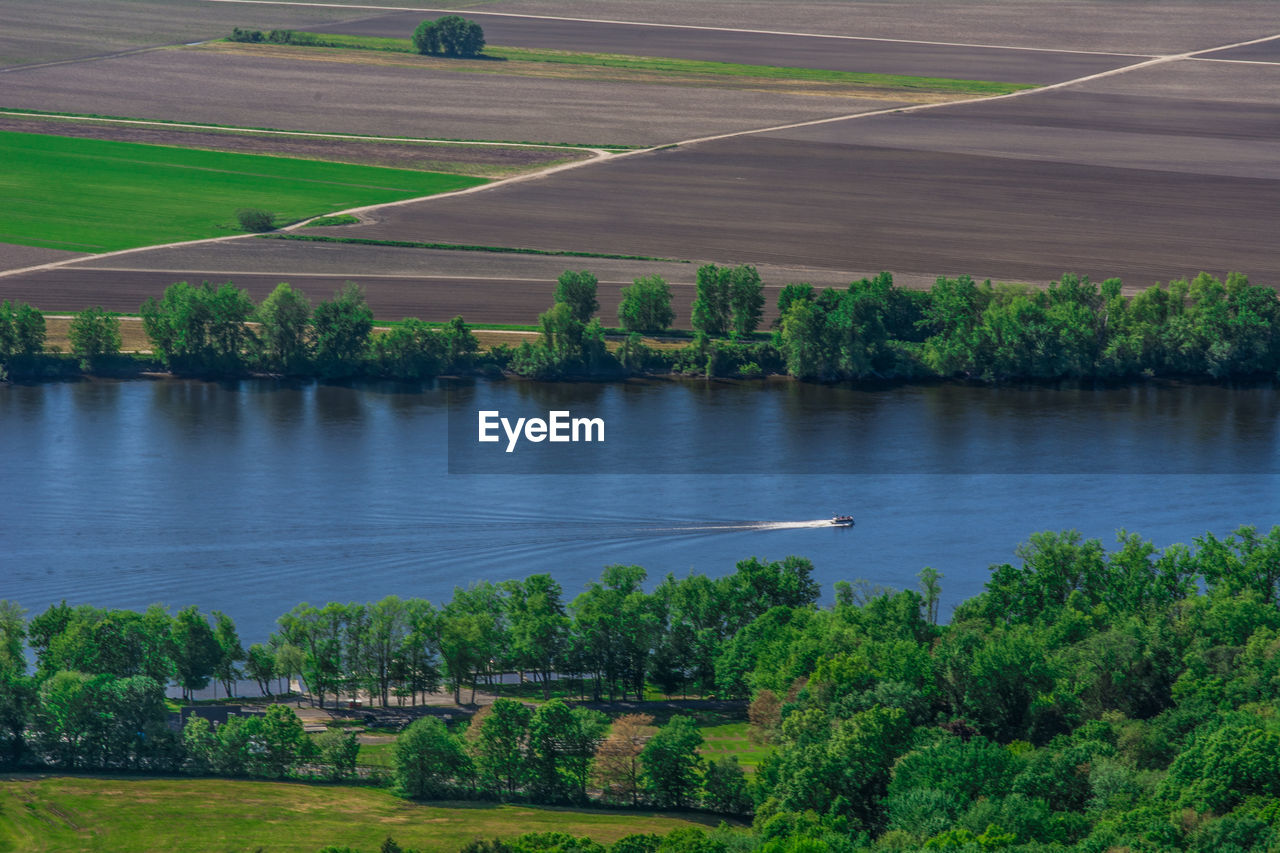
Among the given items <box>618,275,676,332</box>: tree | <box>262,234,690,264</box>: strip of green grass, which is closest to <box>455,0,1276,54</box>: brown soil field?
<box>262,234,690,264</box>: strip of green grass

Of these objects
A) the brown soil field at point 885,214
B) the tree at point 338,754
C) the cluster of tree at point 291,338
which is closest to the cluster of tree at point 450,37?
the brown soil field at point 885,214

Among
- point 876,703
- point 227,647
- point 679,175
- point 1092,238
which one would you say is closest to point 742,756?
point 876,703

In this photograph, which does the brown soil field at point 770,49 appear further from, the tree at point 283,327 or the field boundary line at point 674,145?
the tree at point 283,327

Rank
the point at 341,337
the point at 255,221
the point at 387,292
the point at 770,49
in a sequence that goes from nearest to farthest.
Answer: the point at 341,337 < the point at 387,292 < the point at 255,221 < the point at 770,49

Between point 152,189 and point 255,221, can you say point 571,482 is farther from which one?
point 152,189

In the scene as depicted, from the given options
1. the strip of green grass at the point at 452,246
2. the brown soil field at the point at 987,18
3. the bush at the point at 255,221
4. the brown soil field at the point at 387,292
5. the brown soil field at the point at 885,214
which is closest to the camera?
the brown soil field at the point at 387,292

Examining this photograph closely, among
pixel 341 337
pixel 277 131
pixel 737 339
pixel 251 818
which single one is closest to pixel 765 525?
pixel 737 339
